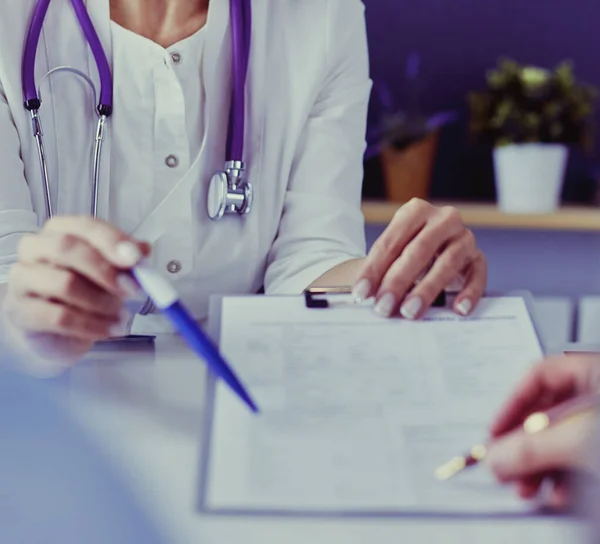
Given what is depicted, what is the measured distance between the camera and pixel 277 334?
0.61 m

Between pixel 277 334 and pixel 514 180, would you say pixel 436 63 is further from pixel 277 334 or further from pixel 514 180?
pixel 277 334

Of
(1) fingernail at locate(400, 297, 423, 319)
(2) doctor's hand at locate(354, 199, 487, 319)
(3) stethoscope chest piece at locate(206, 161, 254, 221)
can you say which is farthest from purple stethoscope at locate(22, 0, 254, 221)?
(1) fingernail at locate(400, 297, 423, 319)

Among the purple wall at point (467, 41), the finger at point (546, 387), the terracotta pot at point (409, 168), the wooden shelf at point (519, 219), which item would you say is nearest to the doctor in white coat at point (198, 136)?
the finger at point (546, 387)

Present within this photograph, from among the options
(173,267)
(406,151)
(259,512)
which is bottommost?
(406,151)

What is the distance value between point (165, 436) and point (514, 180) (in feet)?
5.21

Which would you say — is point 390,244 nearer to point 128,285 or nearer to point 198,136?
point 128,285

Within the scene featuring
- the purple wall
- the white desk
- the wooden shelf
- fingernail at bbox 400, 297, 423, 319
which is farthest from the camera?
the purple wall

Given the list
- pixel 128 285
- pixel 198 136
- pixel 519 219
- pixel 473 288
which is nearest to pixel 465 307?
pixel 473 288

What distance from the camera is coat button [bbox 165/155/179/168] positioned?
105cm

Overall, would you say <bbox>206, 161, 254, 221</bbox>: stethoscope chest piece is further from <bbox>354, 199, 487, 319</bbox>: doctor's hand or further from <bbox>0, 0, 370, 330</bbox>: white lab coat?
<bbox>354, 199, 487, 319</bbox>: doctor's hand

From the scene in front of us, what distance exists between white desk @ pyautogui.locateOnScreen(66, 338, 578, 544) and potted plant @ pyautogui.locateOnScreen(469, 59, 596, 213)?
56.5 inches

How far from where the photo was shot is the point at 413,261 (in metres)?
0.71

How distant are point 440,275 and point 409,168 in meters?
1.39

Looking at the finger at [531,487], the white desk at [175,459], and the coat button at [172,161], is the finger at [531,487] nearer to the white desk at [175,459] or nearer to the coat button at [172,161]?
the white desk at [175,459]
